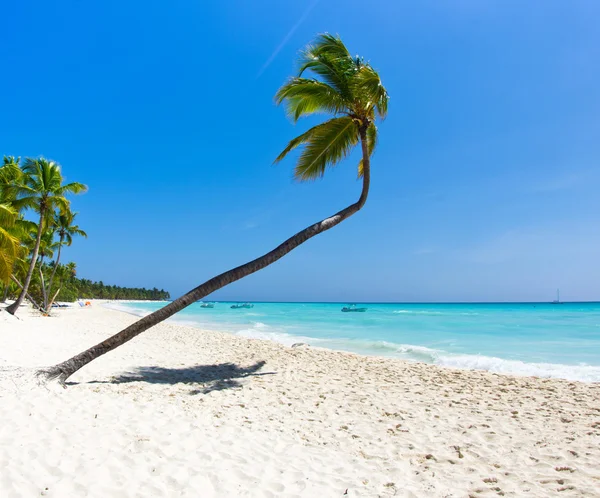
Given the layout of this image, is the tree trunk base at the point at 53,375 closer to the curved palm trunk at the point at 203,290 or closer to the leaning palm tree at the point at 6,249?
the curved palm trunk at the point at 203,290

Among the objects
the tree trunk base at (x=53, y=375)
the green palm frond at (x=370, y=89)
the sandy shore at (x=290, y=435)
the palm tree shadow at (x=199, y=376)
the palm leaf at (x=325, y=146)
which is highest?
the green palm frond at (x=370, y=89)

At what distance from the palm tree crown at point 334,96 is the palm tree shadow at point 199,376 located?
5138 mm

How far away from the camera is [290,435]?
14.9 ft

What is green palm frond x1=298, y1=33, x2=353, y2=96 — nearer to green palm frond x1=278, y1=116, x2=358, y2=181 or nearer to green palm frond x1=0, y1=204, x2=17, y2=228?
green palm frond x1=278, y1=116, x2=358, y2=181

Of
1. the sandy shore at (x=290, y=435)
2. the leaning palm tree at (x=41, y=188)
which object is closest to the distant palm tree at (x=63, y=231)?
the leaning palm tree at (x=41, y=188)

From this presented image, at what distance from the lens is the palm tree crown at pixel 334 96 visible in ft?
27.3

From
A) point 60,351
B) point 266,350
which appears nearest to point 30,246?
point 60,351

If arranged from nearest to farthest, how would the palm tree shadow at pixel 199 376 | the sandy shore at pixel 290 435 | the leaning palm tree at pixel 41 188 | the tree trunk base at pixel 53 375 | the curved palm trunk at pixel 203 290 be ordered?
the sandy shore at pixel 290 435 < the tree trunk base at pixel 53 375 < the curved palm trunk at pixel 203 290 < the palm tree shadow at pixel 199 376 < the leaning palm tree at pixel 41 188

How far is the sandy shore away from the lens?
321 cm

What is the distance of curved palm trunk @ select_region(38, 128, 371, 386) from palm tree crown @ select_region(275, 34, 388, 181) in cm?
57

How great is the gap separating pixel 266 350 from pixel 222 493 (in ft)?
28.3

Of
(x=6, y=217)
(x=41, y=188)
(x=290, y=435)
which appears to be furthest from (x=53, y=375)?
(x=41, y=188)

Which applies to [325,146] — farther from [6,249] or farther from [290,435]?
[6,249]

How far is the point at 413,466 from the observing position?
379cm
